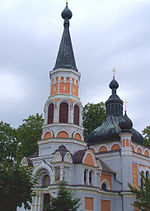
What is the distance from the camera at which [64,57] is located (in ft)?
106

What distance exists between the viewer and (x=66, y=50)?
108ft

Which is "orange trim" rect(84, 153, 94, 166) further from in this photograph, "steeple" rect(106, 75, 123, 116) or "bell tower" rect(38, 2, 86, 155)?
"steeple" rect(106, 75, 123, 116)

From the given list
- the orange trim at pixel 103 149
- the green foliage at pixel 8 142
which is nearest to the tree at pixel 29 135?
the green foliage at pixel 8 142

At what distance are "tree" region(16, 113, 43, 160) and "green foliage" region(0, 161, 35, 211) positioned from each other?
21.0 meters

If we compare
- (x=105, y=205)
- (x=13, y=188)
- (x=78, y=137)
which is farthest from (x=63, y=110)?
(x=13, y=188)

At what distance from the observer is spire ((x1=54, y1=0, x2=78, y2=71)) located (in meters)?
32.0

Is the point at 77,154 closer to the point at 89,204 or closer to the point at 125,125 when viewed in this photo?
the point at 89,204

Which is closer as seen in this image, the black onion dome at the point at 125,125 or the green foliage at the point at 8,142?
the black onion dome at the point at 125,125

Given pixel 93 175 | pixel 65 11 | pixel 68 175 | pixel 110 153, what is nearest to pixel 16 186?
pixel 68 175

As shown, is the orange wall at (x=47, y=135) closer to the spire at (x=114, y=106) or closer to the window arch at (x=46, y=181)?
the window arch at (x=46, y=181)

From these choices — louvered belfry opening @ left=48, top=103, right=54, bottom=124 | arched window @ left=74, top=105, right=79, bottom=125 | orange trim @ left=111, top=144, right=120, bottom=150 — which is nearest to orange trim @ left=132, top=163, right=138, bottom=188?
orange trim @ left=111, top=144, right=120, bottom=150

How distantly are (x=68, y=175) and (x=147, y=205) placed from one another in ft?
23.1

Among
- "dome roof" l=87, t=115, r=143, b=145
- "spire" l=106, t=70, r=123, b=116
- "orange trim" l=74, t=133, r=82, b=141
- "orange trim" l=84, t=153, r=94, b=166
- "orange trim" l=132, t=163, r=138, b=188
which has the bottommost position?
"orange trim" l=132, t=163, r=138, b=188

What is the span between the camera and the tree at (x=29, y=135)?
3862 cm
